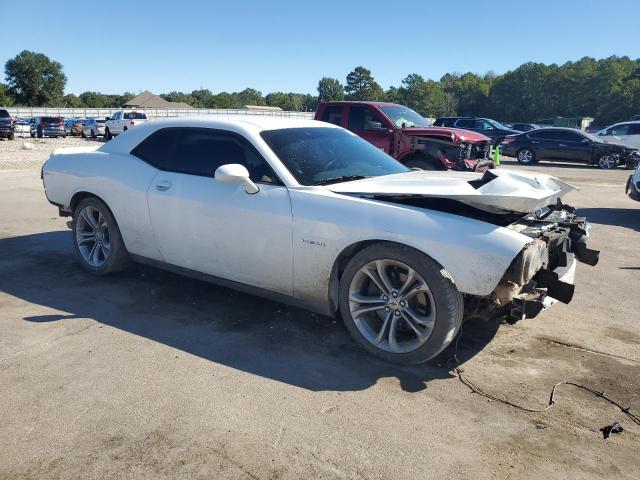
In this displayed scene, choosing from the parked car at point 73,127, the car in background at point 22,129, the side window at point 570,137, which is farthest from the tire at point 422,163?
the parked car at point 73,127

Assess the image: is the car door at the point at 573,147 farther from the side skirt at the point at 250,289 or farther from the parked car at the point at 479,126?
the side skirt at the point at 250,289

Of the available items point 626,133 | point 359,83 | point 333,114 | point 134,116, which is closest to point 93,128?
point 134,116

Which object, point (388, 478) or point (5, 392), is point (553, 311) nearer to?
point (388, 478)

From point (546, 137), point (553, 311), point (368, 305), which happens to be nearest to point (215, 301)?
point (368, 305)

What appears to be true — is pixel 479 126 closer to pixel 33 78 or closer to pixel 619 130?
pixel 619 130

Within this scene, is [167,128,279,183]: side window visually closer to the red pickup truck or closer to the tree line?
the red pickup truck

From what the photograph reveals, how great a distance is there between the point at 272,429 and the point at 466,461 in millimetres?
1009

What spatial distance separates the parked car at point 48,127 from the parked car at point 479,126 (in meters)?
27.3

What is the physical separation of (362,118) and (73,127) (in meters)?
35.5

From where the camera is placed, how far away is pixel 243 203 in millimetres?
4074

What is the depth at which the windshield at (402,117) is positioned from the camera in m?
10.9

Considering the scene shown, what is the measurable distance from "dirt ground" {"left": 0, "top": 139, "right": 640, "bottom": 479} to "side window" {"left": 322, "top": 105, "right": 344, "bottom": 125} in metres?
7.05

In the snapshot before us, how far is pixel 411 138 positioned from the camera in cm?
1039

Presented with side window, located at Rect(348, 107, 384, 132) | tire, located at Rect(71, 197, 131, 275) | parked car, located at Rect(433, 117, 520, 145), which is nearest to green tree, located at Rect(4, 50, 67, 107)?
parked car, located at Rect(433, 117, 520, 145)
